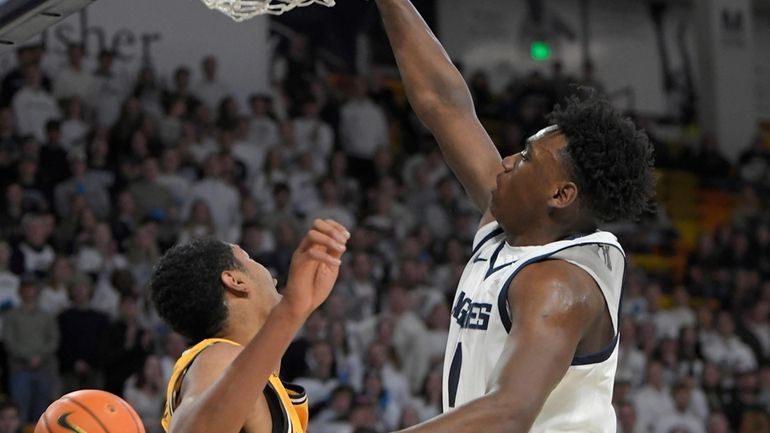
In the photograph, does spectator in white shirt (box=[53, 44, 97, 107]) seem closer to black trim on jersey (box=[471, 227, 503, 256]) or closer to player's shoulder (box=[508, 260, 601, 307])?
black trim on jersey (box=[471, 227, 503, 256])

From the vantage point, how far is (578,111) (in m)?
3.12

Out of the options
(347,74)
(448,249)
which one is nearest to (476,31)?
(347,74)

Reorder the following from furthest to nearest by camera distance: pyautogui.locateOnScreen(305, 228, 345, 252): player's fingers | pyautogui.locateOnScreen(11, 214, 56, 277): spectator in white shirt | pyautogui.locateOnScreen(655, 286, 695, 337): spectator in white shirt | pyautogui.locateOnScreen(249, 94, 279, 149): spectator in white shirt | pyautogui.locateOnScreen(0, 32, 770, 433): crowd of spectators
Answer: pyautogui.locateOnScreen(655, 286, 695, 337): spectator in white shirt → pyautogui.locateOnScreen(249, 94, 279, 149): spectator in white shirt → pyautogui.locateOnScreen(11, 214, 56, 277): spectator in white shirt → pyautogui.locateOnScreen(0, 32, 770, 433): crowd of spectators → pyautogui.locateOnScreen(305, 228, 345, 252): player's fingers

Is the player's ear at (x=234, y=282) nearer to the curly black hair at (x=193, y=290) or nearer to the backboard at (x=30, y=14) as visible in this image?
the curly black hair at (x=193, y=290)

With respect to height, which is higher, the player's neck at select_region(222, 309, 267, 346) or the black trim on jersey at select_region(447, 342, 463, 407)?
the player's neck at select_region(222, 309, 267, 346)

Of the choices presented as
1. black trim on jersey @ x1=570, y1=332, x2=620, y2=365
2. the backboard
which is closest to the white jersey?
black trim on jersey @ x1=570, y1=332, x2=620, y2=365

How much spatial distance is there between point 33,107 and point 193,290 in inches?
293

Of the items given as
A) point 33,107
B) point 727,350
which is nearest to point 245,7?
point 33,107

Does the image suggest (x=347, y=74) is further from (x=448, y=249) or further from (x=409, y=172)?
(x=448, y=249)

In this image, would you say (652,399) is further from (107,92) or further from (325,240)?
(325,240)

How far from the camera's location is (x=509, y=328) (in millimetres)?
2955

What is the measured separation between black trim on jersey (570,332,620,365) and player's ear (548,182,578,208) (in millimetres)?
350

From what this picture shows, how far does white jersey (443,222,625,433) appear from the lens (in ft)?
9.57

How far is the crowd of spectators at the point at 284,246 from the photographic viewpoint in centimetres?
870
